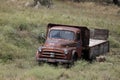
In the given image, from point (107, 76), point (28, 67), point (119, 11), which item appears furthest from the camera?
point (119, 11)

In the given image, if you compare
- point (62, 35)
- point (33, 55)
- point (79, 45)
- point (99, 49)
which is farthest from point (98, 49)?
point (33, 55)

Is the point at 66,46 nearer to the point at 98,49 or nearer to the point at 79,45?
the point at 79,45

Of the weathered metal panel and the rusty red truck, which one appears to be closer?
the rusty red truck

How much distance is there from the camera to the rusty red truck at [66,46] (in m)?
19.9

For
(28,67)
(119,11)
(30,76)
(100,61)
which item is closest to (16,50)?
(28,67)

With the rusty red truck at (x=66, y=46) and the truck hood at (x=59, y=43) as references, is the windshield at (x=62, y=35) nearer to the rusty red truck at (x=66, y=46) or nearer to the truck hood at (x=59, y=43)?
the rusty red truck at (x=66, y=46)

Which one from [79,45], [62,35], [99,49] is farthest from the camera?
[99,49]

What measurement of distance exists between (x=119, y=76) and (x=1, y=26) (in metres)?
11.2

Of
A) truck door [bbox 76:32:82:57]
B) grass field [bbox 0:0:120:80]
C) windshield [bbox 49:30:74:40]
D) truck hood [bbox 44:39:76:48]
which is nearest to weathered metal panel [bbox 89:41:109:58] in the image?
grass field [bbox 0:0:120:80]

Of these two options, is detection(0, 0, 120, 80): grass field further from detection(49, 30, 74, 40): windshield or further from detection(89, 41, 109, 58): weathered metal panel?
detection(49, 30, 74, 40): windshield

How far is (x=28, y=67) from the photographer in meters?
19.2

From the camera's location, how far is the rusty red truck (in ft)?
65.2

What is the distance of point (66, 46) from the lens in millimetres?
20406

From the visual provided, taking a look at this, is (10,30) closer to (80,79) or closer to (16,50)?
(16,50)
